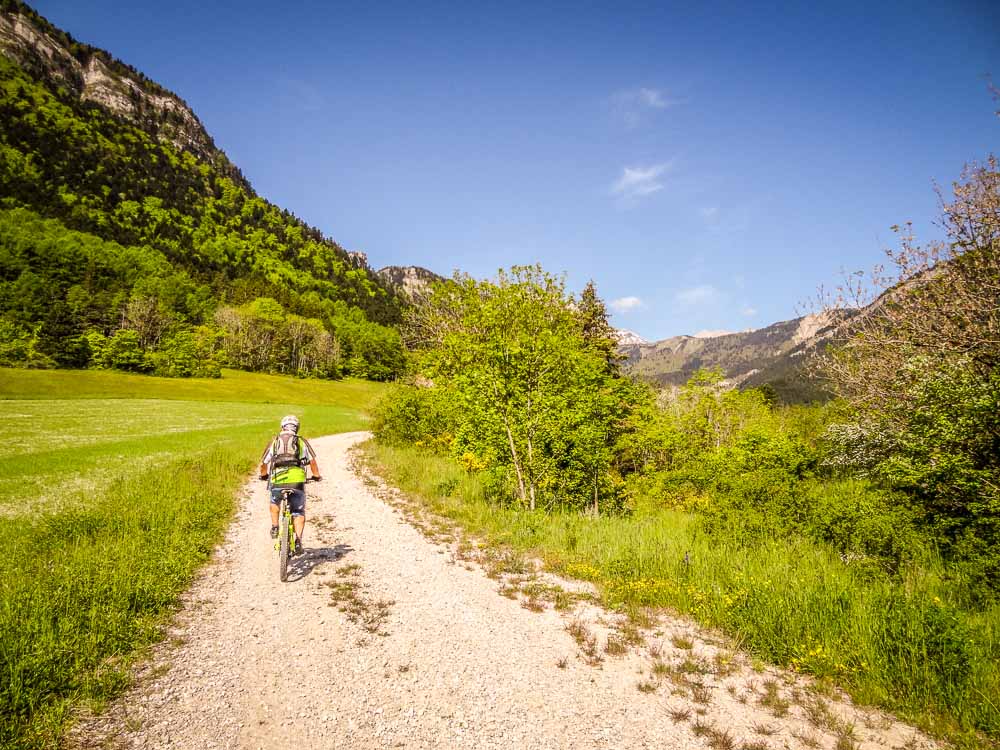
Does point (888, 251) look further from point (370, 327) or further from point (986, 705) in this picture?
point (370, 327)

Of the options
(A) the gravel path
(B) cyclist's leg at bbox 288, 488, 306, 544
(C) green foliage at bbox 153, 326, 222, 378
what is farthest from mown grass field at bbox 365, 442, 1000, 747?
Answer: (C) green foliage at bbox 153, 326, 222, 378

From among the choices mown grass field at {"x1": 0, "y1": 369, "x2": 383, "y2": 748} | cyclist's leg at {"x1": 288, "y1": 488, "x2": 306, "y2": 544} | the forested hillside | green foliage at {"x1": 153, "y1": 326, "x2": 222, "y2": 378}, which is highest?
the forested hillside

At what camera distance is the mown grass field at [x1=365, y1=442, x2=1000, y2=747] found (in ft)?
14.0

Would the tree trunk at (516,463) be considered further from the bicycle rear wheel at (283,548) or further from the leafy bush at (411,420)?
the leafy bush at (411,420)

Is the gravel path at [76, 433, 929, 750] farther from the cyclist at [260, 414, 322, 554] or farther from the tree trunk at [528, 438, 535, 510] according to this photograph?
the tree trunk at [528, 438, 535, 510]

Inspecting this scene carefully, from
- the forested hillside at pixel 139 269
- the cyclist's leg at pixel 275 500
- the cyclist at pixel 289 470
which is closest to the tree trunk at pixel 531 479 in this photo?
the cyclist at pixel 289 470

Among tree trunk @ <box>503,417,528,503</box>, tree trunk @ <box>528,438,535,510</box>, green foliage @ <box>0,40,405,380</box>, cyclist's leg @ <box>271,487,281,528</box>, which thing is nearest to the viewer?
cyclist's leg @ <box>271,487,281,528</box>

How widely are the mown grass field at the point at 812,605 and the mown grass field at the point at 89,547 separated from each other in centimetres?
623

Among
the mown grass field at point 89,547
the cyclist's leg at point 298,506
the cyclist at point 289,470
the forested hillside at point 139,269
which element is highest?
the forested hillside at point 139,269

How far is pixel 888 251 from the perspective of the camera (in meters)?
11.9

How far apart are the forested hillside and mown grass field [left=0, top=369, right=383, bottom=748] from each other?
2267 inches

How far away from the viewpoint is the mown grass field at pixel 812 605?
4270 mm

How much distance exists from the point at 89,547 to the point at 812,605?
38.5ft

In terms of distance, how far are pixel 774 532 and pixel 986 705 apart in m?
4.88
